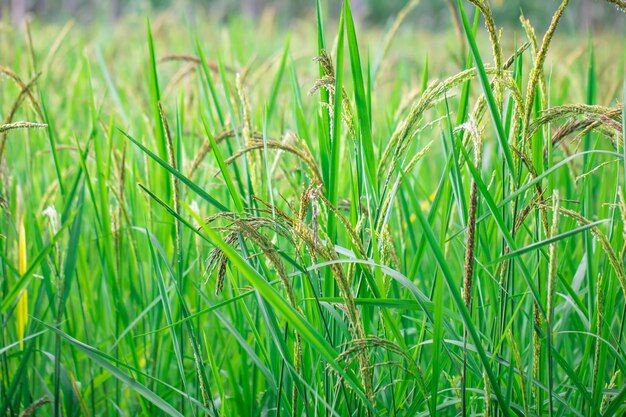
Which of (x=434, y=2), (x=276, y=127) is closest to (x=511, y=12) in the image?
(x=434, y=2)

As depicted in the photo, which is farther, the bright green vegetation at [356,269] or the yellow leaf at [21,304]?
the yellow leaf at [21,304]

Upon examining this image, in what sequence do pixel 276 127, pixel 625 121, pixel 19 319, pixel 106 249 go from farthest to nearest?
1. pixel 276 127
2. pixel 106 249
3. pixel 19 319
4. pixel 625 121

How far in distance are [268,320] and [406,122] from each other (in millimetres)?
242

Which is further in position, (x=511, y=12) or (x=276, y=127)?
(x=511, y=12)

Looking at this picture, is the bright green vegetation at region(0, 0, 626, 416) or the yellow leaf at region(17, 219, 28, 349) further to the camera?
the yellow leaf at region(17, 219, 28, 349)

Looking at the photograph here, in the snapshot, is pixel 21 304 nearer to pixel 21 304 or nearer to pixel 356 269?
pixel 21 304

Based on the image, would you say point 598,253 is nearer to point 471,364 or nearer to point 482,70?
point 471,364

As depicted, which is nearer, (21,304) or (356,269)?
(356,269)

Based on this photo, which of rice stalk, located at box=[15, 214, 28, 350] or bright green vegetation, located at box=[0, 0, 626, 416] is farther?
rice stalk, located at box=[15, 214, 28, 350]

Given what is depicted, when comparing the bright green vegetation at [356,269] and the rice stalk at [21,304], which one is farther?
the rice stalk at [21,304]

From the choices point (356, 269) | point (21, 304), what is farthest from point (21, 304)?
point (356, 269)

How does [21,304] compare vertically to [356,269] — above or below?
below

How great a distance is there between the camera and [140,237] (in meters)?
1.33

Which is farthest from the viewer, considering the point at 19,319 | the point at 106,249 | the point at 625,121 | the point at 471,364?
the point at 106,249
